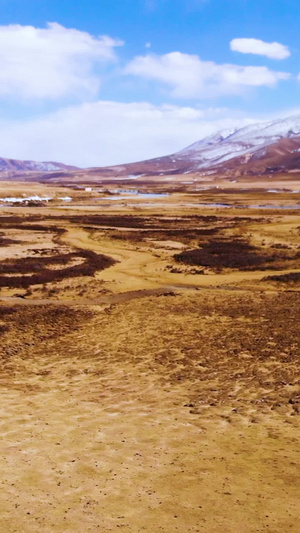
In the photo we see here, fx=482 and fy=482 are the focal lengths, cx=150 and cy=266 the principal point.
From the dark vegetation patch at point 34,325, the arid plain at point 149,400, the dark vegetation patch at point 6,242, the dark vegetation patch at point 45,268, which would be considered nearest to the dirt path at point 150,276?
the arid plain at point 149,400

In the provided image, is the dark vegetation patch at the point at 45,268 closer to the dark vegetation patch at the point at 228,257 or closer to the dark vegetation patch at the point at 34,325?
the dark vegetation patch at the point at 34,325

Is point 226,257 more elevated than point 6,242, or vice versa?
A: point 6,242

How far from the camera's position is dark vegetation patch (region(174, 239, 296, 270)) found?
101 feet

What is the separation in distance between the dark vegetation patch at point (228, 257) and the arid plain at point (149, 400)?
2.00 m

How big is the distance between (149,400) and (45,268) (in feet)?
62.1

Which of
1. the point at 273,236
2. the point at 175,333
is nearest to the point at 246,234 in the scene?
the point at 273,236

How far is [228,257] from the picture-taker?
1310 inches

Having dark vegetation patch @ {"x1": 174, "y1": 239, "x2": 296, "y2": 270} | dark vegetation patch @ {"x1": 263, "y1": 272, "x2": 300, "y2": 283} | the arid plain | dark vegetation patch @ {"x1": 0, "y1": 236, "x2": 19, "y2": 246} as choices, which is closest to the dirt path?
the arid plain

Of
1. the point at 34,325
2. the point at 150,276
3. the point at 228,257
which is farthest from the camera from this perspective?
the point at 228,257

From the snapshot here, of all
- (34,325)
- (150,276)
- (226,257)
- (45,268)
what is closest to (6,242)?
(45,268)

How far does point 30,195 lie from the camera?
10831 cm

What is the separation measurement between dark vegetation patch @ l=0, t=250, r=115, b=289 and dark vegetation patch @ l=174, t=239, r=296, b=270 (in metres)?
5.66

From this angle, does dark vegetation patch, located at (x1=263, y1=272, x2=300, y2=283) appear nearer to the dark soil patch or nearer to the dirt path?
the dirt path

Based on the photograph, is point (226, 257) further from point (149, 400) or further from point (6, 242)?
point (149, 400)
